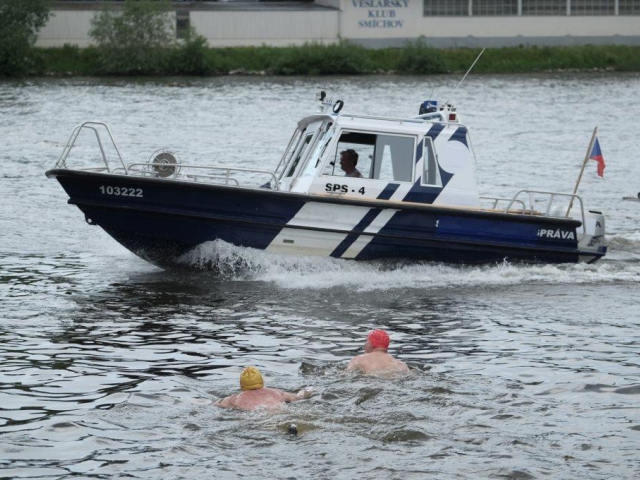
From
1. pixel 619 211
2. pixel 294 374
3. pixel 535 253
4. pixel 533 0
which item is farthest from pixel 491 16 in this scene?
pixel 294 374

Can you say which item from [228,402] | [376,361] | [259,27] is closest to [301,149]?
[376,361]

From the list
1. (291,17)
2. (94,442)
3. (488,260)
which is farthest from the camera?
(291,17)

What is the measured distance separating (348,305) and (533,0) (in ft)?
197

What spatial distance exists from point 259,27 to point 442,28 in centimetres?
1076

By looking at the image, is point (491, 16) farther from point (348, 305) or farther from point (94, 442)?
point (94, 442)

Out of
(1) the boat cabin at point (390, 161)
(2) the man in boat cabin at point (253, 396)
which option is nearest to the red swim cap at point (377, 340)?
(2) the man in boat cabin at point (253, 396)

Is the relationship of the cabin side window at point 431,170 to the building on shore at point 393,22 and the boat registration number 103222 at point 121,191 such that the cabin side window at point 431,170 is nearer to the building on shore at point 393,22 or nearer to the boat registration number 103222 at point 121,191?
the boat registration number 103222 at point 121,191

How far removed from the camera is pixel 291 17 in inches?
2795

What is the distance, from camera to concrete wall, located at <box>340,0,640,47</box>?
2830 inches

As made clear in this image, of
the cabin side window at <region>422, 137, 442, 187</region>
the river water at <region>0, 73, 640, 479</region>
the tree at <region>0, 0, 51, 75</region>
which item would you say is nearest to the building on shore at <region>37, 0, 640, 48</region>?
the tree at <region>0, 0, 51, 75</region>

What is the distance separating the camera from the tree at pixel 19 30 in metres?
63.6

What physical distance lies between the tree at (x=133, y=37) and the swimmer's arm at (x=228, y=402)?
54.7 meters

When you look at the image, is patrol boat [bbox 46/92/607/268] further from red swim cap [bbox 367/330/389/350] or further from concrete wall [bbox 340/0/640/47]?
concrete wall [bbox 340/0/640/47]

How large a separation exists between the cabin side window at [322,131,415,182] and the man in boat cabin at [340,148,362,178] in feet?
0.14
